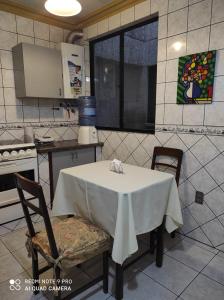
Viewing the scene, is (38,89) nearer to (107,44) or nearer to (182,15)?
(107,44)

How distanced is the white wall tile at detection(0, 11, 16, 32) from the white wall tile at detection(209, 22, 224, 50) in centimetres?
229

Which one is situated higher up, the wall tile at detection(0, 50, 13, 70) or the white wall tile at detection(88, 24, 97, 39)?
the white wall tile at detection(88, 24, 97, 39)

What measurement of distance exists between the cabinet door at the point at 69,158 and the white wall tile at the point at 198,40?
1.78 meters

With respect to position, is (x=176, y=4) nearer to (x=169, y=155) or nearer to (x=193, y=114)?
(x=193, y=114)

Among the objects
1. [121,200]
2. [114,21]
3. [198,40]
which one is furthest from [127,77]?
[121,200]

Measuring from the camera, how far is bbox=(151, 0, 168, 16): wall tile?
7.27 feet

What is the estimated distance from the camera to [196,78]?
205 cm

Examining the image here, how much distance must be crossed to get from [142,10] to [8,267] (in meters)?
2.88

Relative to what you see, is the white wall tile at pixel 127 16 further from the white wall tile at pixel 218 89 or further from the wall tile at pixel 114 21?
the white wall tile at pixel 218 89

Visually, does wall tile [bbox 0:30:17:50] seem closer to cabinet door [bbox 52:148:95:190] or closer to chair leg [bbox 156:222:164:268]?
cabinet door [bbox 52:148:95:190]

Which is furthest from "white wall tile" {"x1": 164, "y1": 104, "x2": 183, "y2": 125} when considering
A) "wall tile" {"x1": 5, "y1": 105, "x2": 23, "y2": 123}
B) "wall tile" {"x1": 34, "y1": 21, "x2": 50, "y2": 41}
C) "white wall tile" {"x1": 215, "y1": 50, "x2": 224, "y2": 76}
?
"wall tile" {"x1": 34, "y1": 21, "x2": 50, "y2": 41}

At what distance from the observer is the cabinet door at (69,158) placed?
2.76 m

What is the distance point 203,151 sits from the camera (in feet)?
6.82

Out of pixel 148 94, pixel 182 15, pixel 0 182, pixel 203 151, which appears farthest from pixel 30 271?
pixel 182 15
